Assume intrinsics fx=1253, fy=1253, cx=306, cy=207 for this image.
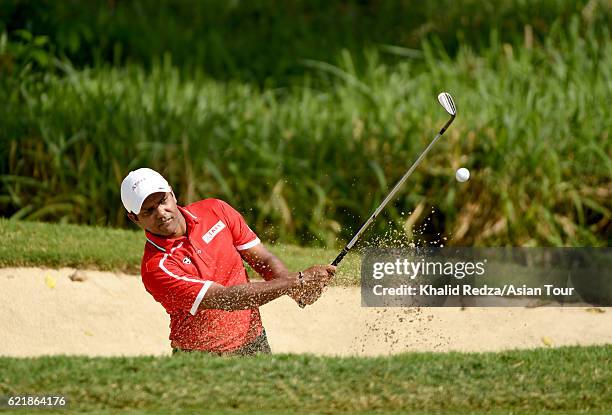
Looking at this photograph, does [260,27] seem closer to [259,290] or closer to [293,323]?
[293,323]

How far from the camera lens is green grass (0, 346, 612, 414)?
5.33 metres

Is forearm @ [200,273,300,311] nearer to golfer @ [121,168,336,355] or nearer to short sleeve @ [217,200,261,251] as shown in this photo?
golfer @ [121,168,336,355]

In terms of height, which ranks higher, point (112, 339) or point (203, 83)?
point (203, 83)

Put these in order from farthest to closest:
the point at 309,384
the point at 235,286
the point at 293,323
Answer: the point at 293,323 → the point at 235,286 → the point at 309,384

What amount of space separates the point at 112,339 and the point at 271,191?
2087mm

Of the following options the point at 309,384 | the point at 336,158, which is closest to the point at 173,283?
the point at 309,384

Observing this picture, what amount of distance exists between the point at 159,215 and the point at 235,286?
510 millimetres

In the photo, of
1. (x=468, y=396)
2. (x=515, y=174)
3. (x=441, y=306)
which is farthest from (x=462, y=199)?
(x=468, y=396)

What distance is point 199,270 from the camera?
6.23 meters

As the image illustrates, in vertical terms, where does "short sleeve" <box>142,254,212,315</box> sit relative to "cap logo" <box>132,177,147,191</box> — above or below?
below

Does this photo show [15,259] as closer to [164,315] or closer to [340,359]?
[164,315]

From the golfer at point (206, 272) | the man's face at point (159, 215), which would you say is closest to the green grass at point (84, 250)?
the golfer at point (206, 272)

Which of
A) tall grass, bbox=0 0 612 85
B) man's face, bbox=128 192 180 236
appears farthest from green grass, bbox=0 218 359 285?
tall grass, bbox=0 0 612 85

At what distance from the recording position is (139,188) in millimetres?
6031
